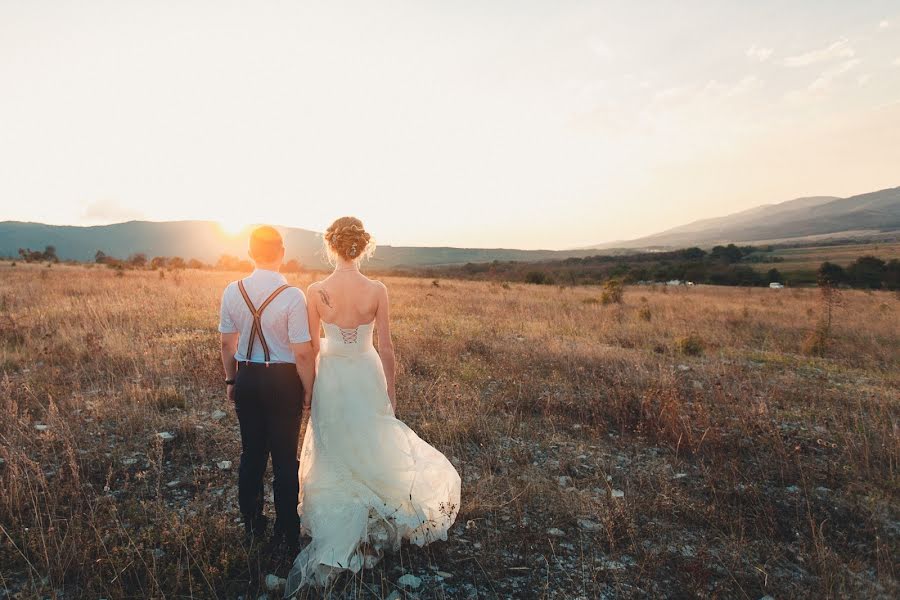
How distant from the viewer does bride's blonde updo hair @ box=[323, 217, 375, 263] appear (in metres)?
3.65

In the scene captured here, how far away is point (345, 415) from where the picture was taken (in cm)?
376

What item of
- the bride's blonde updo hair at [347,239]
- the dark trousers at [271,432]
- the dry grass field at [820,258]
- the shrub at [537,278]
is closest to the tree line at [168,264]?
the shrub at [537,278]

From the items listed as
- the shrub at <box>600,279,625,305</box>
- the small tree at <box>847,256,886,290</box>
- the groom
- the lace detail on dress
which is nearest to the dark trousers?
the groom

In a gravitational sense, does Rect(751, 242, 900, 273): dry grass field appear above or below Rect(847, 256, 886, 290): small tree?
above

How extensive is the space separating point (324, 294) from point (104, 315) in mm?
11548

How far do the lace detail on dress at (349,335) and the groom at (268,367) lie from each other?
0.31m

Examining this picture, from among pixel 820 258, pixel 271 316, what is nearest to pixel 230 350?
pixel 271 316

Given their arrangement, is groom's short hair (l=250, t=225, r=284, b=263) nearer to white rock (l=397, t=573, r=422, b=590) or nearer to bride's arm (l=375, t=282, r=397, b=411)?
bride's arm (l=375, t=282, r=397, b=411)

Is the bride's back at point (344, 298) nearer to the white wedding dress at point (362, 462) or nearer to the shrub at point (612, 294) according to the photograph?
the white wedding dress at point (362, 462)

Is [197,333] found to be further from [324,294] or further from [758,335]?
[758,335]

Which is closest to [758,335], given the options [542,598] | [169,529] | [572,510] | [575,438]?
[575,438]

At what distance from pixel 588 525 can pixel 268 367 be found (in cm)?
326

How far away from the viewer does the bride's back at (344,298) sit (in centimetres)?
367

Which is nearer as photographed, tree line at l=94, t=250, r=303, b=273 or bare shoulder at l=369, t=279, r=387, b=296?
bare shoulder at l=369, t=279, r=387, b=296
